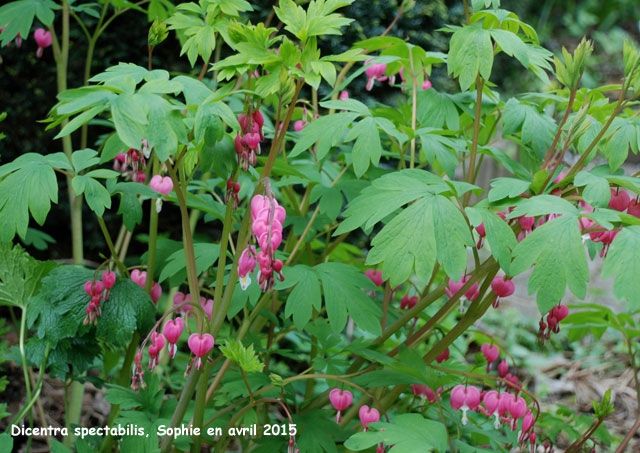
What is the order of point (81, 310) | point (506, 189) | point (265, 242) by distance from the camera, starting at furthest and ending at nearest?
point (81, 310)
point (506, 189)
point (265, 242)

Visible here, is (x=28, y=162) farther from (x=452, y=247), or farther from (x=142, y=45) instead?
(x=142, y=45)

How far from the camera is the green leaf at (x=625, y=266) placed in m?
1.22

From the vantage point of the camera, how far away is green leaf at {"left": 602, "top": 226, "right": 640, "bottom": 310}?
→ 1.22 metres

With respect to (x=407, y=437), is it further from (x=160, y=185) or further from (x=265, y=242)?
(x=160, y=185)

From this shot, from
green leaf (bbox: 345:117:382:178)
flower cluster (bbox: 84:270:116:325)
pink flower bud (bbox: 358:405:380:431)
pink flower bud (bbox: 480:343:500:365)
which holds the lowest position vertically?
pink flower bud (bbox: 480:343:500:365)

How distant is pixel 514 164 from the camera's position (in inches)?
69.3

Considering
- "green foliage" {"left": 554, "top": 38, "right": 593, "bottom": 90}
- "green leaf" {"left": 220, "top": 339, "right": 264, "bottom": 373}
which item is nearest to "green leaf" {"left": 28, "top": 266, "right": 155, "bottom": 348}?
"green leaf" {"left": 220, "top": 339, "right": 264, "bottom": 373}

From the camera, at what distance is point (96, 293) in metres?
1.68

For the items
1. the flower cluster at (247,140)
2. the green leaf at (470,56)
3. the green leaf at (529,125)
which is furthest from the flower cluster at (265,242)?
the green leaf at (529,125)

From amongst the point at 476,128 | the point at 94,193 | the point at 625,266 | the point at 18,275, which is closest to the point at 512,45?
the point at 476,128

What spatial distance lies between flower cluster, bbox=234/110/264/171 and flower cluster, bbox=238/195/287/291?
13cm

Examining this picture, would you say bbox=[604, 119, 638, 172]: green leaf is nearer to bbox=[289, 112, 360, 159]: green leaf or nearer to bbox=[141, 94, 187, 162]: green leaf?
bbox=[289, 112, 360, 159]: green leaf

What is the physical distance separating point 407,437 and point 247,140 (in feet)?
2.66

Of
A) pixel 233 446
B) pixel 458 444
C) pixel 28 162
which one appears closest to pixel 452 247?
pixel 458 444
